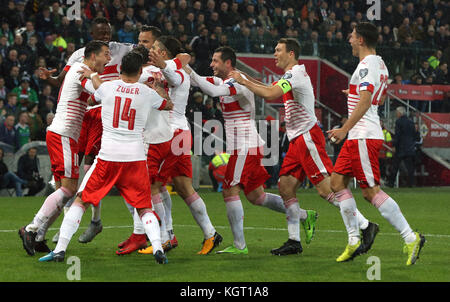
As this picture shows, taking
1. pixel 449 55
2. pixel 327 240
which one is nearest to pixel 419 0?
pixel 449 55

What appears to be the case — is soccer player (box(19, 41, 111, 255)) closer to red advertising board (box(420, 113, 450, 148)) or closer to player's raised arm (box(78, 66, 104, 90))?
player's raised arm (box(78, 66, 104, 90))

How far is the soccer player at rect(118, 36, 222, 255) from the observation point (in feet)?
32.1

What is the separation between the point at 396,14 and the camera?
32.0 m

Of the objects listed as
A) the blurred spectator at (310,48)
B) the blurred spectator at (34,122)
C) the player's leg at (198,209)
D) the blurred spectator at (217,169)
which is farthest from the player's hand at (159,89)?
the blurred spectator at (310,48)

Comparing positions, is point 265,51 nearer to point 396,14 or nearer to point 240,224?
point 396,14

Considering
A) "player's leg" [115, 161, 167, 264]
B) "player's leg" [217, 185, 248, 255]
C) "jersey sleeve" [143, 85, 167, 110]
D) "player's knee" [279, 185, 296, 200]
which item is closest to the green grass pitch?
"player's leg" [217, 185, 248, 255]

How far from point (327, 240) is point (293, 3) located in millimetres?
20775

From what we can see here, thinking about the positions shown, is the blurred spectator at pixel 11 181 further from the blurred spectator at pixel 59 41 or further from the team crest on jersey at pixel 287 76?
the team crest on jersey at pixel 287 76

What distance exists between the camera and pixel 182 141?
9.96 m

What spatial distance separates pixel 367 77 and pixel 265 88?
3.68 ft

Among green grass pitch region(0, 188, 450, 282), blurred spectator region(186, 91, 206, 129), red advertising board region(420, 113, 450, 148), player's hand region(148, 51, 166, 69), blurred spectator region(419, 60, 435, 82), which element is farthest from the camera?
Answer: blurred spectator region(419, 60, 435, 82)

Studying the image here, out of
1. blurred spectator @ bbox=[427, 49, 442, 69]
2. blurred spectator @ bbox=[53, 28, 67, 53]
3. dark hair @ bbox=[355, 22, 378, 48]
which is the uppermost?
dark hair @ bbox=[355, 22, 378, 48]

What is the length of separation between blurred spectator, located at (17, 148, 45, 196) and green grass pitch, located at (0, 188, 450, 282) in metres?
4.69

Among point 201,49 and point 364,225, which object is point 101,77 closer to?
point 364,225
